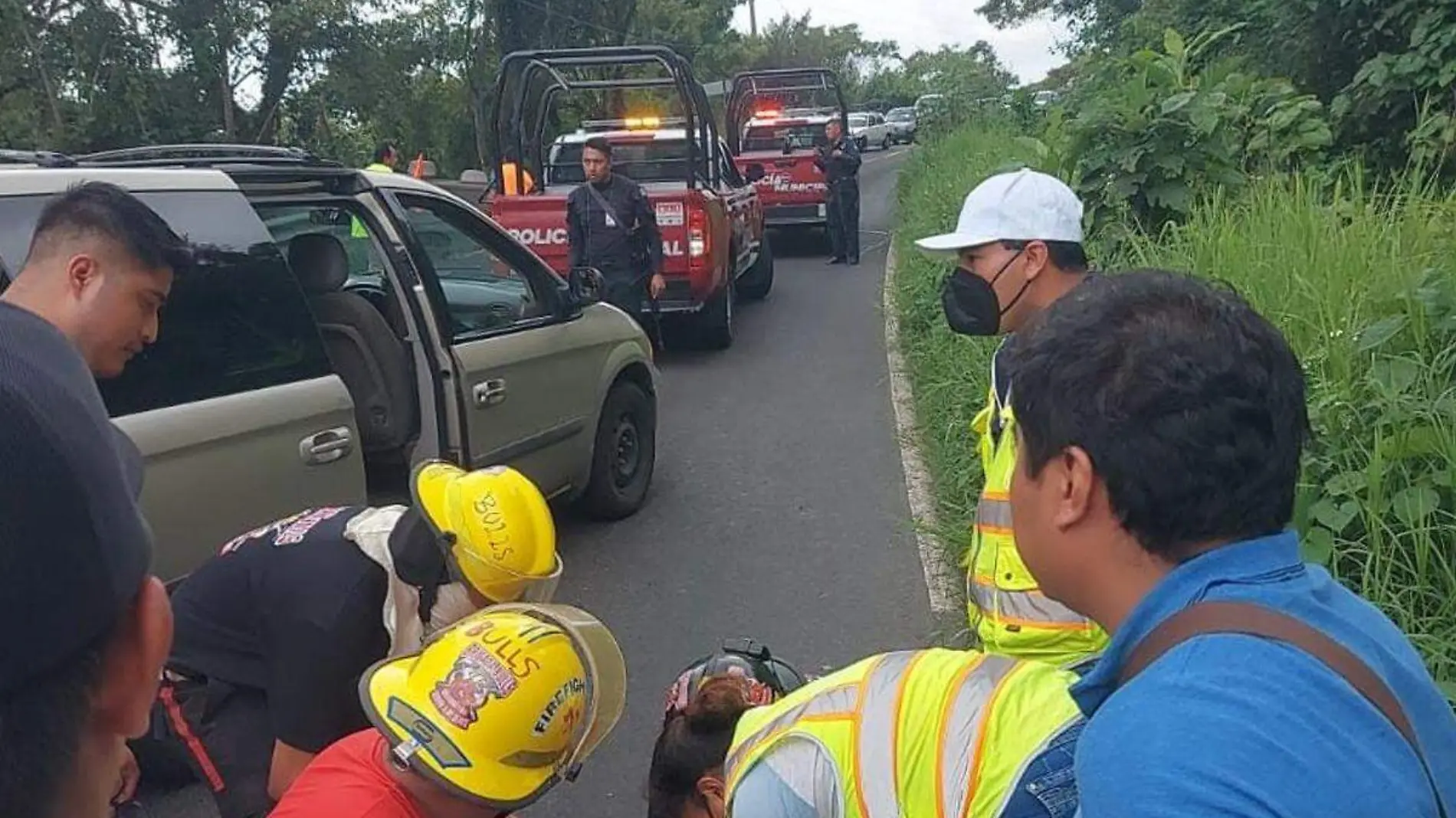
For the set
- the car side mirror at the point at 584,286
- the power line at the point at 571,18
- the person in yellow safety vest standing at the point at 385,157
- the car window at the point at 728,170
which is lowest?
the car side mirror at the point at 584,286

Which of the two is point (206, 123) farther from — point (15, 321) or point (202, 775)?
point (15, 321)

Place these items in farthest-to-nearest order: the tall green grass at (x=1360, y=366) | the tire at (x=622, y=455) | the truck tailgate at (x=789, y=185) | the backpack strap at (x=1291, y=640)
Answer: the truck tailgate at (x=789, y=185) → the tire at (x=622, y=455) → the tall green grass at (x=1360, y=366) → the backpack strap at (x=1291, y=640)

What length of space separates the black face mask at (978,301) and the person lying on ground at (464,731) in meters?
1.47

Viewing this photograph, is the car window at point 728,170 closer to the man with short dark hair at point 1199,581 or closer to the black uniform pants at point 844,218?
the black uniform pants at point 844,218

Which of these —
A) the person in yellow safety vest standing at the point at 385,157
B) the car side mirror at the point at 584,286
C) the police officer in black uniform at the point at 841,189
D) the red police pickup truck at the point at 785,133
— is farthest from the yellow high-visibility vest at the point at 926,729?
the red police pickup truck at the point at 785,133

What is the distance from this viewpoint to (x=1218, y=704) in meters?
1.08

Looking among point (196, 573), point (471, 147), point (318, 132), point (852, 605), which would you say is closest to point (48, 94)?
point (318, 132)

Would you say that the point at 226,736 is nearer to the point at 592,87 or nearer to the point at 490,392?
the point at 490,392

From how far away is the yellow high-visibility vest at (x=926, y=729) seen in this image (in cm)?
153

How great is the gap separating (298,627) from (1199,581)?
68.5 inches

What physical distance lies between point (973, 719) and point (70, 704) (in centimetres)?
102

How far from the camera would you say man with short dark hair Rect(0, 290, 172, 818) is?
816 mm

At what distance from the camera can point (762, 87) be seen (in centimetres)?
1847

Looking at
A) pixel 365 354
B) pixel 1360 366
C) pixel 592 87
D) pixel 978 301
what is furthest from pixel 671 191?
pixel 978 301
